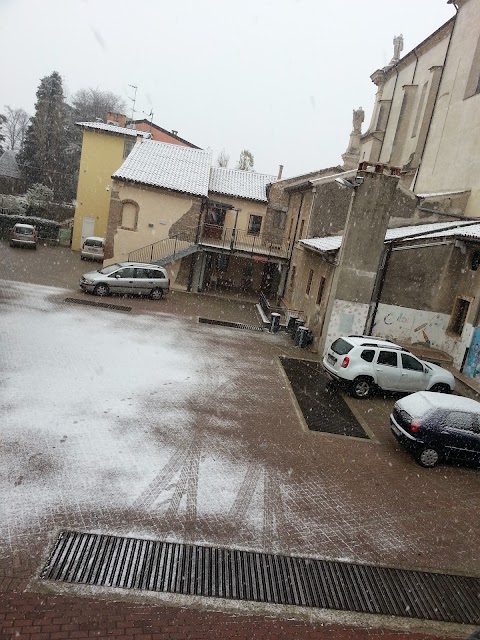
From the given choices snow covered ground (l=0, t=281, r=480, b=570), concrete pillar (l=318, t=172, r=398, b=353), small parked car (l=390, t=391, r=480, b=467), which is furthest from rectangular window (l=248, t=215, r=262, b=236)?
small parked car (l=390, t=391, r=480, b=467)

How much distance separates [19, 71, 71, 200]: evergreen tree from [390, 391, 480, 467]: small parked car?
149ft

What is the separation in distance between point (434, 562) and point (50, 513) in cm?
539

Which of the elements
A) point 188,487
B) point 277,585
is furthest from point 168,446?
point 277,585

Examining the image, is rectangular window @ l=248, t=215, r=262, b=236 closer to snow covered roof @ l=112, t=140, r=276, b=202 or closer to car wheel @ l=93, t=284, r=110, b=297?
snow covered roof @ l=112, t=140, r=276, b=202

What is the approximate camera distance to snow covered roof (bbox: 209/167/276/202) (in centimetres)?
2884

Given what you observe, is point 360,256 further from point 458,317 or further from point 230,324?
point 230,324

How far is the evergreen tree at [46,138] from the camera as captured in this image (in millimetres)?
43688

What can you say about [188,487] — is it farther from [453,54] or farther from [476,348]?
[453,54]

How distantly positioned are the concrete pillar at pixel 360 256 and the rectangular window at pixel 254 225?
14274mm

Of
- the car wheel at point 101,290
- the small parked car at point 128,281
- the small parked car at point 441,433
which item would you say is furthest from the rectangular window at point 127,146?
the small parked car at point 441,433

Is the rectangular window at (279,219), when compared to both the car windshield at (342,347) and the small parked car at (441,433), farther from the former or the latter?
the small parked car at (441,433)

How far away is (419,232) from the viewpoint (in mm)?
16359

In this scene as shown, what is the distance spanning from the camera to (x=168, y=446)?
8594mm

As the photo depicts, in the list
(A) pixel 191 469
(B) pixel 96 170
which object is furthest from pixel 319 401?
(B) pixel 96 170
